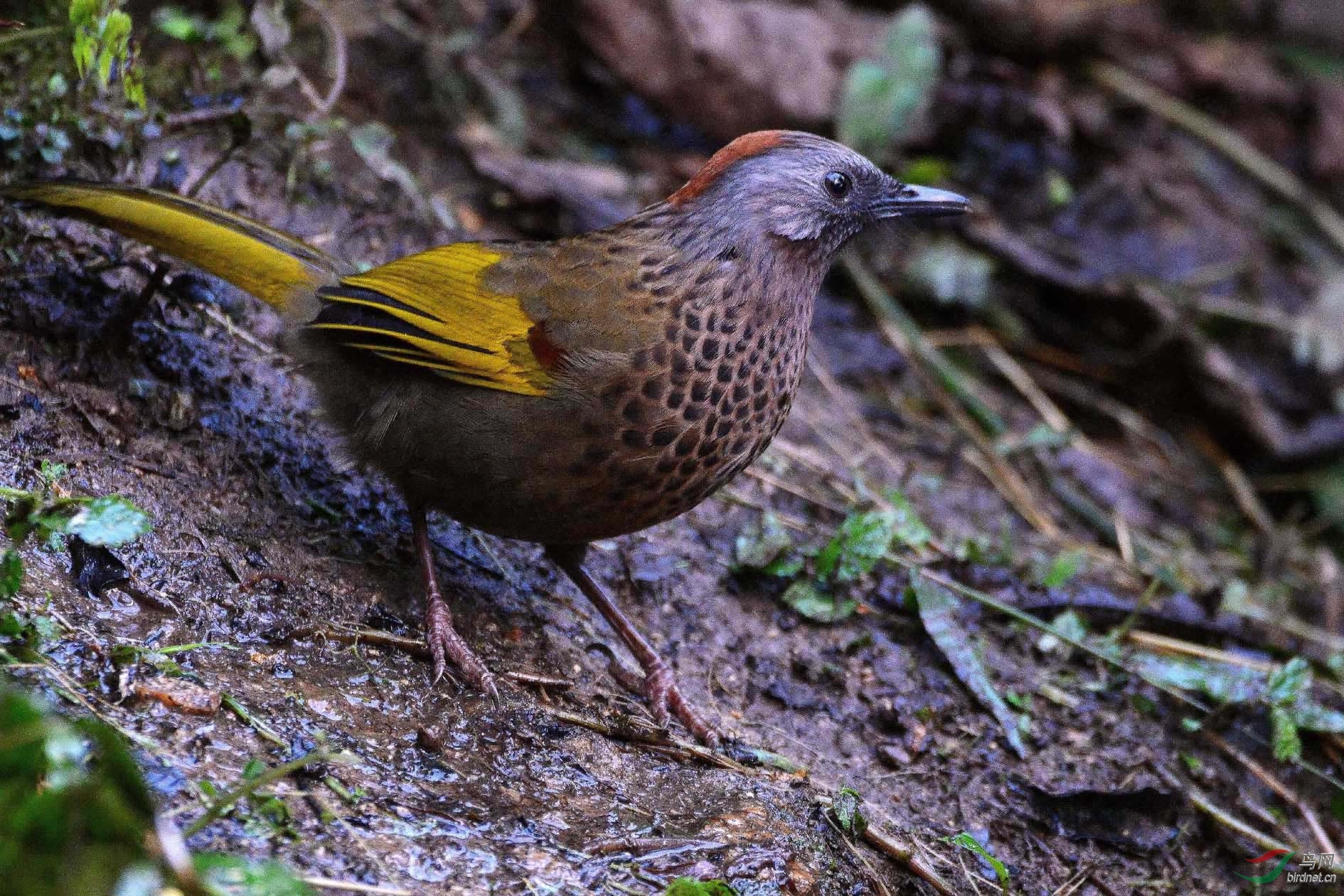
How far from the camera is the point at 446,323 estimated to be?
371 centimetres

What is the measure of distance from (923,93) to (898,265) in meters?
0.89

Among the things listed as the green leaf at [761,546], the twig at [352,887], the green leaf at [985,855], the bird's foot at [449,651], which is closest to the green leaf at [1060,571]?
the green leaf at [761,546]

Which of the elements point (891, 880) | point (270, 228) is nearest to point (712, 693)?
point (891, 880)

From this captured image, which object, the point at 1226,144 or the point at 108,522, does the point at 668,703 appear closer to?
the point at 108,522

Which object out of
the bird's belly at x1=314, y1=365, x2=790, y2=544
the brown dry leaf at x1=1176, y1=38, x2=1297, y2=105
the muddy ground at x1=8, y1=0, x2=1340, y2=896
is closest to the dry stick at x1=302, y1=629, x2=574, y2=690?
the muddy ground at x1=8, y1=0, x2=1340, y2=896

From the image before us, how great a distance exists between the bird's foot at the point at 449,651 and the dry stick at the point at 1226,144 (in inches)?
230

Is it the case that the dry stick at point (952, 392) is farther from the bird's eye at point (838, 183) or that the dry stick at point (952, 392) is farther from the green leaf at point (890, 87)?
the bird's eye at point (838, 183)

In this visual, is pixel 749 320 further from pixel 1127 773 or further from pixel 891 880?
pixel 1127 773

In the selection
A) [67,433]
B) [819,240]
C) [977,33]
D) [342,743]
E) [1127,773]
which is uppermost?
[977,33]

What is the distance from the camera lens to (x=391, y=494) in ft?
14.3

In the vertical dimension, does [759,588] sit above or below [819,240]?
below

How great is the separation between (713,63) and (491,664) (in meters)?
4.08

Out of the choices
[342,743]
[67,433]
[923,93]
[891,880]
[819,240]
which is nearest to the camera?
[342,743]

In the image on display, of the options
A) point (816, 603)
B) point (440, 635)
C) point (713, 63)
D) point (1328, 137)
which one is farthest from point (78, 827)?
point (1328, 137)
